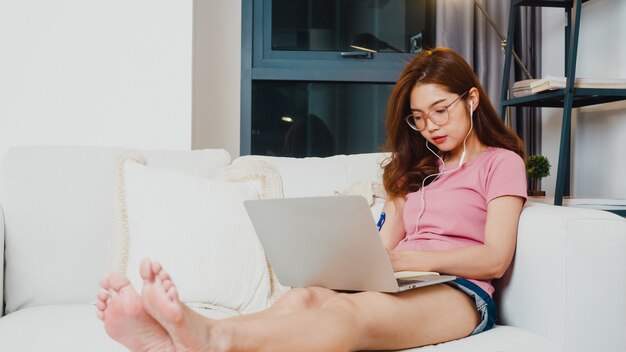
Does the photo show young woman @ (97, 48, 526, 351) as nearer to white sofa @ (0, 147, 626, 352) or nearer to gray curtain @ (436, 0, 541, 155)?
white sofa @ (0, 147, 626, 352)

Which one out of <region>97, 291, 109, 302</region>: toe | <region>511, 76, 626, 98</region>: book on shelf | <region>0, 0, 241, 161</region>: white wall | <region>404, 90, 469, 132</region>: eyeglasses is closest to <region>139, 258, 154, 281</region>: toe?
<region>97, 291, 109, 302</region>: toe

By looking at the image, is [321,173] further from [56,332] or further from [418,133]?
[56,332]

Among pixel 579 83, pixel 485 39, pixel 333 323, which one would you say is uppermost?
pixel 485 39

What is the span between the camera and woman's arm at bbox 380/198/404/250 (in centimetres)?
176

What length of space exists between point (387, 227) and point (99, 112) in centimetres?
119

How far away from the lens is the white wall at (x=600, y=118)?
230 centimetres

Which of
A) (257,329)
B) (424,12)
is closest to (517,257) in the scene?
(257,329)

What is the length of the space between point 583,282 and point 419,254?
33 centimetres

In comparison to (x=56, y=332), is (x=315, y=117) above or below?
above

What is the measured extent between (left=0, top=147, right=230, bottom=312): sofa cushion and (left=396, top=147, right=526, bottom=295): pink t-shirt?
2.57ft

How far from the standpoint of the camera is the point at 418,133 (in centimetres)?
185

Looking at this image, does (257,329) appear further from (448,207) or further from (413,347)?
(448,207)

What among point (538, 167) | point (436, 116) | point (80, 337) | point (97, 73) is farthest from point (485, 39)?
point (80, 337)

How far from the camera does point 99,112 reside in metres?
2.40
